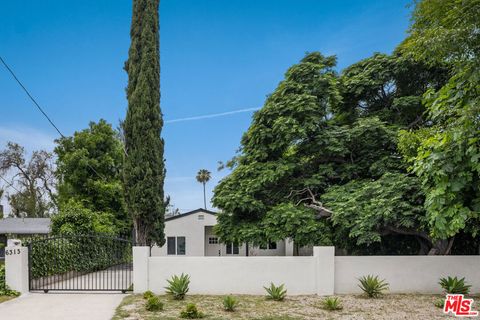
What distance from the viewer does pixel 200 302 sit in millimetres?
8656

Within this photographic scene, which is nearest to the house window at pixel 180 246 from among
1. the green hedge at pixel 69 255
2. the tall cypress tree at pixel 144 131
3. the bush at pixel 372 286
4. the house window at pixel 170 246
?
the house window at pixel 170 246

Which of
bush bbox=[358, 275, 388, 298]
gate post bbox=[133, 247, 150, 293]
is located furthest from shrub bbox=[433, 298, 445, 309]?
gate post bbox=[133, 247, 150, 293]

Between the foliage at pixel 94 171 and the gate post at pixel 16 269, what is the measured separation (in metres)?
11.5

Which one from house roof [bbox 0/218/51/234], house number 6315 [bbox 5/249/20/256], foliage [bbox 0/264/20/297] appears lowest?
house roof [bbox 0/218/51/234]

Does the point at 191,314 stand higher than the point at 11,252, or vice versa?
the point at 11,252

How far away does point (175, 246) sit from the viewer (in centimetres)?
2148

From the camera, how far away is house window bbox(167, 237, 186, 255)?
2142cm

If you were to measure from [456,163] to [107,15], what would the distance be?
43.2 ft

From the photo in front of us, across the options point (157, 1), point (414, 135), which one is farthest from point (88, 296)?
point (157, 1)

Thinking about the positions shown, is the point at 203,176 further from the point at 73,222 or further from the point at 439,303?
the point at 439,303

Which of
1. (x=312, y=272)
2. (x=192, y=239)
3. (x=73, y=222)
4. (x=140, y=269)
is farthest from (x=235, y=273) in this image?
(x=192, y=239)

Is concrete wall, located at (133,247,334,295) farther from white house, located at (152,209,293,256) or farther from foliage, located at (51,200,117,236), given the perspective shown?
white house, located at (152,209,293,256)

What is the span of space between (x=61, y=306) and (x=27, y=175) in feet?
91.7

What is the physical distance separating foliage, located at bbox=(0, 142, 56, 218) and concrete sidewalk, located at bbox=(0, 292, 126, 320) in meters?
24.7
